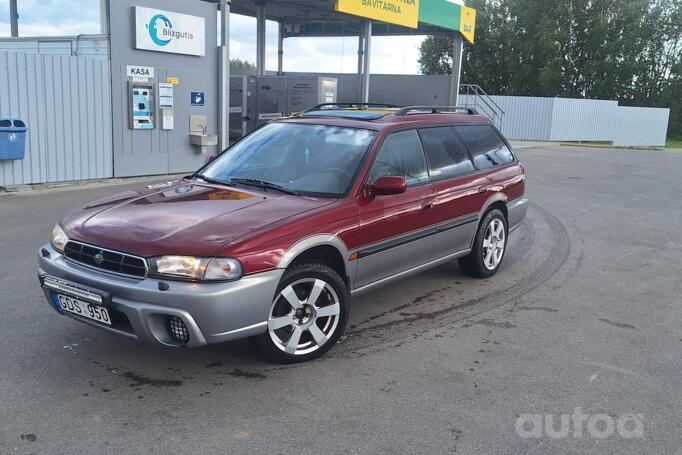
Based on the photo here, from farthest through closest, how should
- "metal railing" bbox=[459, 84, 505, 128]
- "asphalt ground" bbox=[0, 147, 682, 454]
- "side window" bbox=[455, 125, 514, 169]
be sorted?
"metal railing" bbox=[459, 84, 505, 128] < "side window" bbox=[455, 125, 514, 169] < "asphalt ground" bbox=[0, 147, 682, 454]

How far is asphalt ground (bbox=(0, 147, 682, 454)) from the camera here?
3.43m

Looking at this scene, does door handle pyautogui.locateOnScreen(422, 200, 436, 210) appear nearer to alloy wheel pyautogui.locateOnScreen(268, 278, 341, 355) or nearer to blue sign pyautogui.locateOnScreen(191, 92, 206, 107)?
alloy wheel pyautogui.locateOnScreen(268, 278, 341, 355)

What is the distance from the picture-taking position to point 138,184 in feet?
40.0

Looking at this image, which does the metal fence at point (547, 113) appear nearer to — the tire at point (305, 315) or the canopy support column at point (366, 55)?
the canopy support column at point (366, 55)

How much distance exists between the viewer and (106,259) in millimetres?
3928

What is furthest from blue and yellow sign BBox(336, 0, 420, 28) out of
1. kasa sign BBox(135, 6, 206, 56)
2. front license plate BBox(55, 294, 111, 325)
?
front license plate BBox(55, 294, 111, 325)

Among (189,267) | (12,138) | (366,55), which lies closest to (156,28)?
(12,138)

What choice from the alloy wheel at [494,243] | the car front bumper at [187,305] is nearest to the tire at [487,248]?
the alloy wheel at [494,243]

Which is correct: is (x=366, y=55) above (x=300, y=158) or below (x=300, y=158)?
above

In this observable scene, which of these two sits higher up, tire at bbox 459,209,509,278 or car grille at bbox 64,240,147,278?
car grille at bbox 64,240,147,278

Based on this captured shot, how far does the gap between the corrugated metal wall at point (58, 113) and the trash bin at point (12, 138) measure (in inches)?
11.6

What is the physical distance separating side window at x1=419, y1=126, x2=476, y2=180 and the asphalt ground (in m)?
1.15

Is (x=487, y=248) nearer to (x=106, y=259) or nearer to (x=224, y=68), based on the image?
(x=106, y=259)

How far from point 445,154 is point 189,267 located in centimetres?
296
